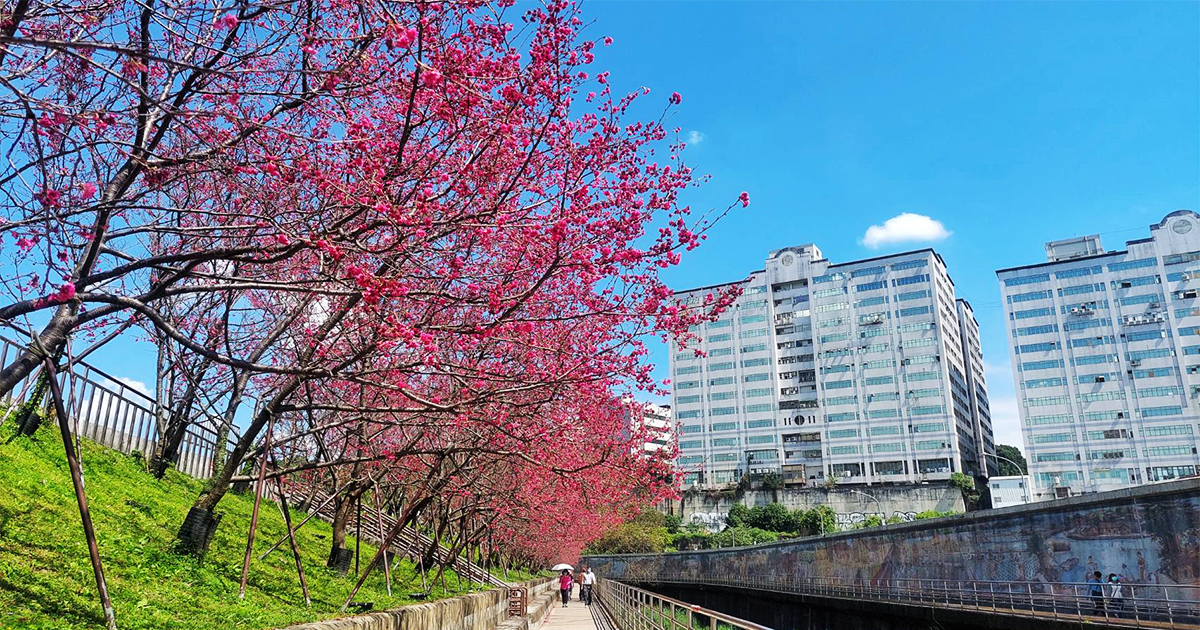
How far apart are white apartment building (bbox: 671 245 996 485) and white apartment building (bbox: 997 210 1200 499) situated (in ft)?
30.1

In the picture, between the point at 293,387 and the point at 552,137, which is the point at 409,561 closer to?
the point at 293,387

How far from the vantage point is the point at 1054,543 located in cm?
2197

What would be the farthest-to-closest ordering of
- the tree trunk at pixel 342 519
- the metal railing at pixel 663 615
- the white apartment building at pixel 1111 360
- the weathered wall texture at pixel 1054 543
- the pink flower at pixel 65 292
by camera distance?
the white apartment building at pixel 1111 360 → the weathered wall texture at pixel 1054 543 → the tree trunk at pixel 342 519 → the metal railing at pixel 663 615 → the pink flower at pixel 65 292

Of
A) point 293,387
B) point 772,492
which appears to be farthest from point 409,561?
point 772,492

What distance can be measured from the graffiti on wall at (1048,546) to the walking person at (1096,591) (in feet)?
0.88

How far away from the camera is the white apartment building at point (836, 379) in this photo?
283ft

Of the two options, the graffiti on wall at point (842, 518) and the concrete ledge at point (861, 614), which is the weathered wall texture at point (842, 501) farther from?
the concrete ledge at point (861, 614)

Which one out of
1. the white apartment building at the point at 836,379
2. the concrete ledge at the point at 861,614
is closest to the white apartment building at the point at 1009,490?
the white apartment building at the point at 836,379

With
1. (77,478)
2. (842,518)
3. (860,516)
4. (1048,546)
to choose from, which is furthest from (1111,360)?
(77,478)

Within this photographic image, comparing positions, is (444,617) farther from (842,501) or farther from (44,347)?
(842,501)

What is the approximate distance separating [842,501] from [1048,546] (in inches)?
2644

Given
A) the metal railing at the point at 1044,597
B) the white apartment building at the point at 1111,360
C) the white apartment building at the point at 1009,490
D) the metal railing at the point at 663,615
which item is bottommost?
the metal railing at the point at 1044,597

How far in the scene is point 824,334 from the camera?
316 feet

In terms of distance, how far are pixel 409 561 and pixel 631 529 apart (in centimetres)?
5936
